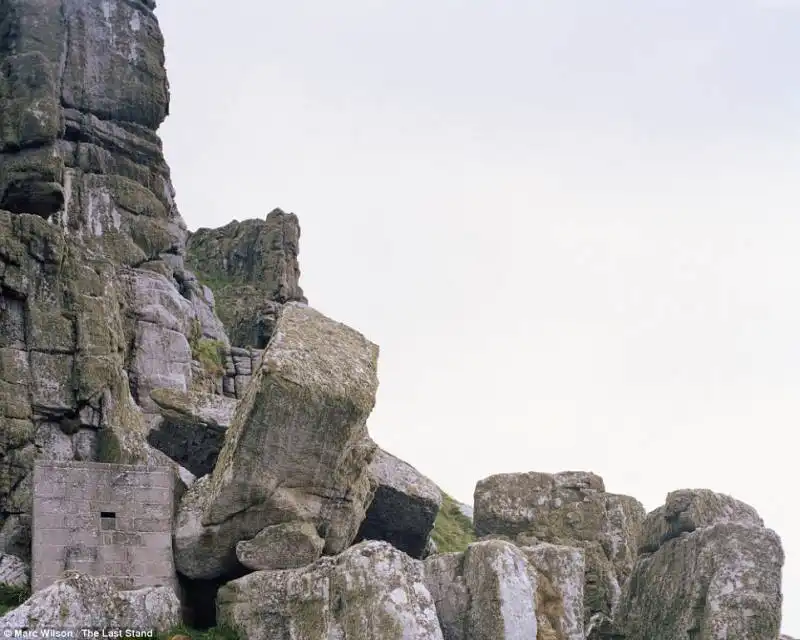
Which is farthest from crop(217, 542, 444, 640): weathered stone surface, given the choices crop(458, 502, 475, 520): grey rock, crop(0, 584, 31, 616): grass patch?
crop(458, 502, 475, 520): grey rock

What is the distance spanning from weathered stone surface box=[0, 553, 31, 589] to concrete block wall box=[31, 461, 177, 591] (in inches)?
25.3

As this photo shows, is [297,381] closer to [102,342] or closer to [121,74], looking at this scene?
[102,342]

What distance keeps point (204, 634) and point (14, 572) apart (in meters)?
3.49

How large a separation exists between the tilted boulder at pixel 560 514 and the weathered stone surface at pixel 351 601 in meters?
6.76

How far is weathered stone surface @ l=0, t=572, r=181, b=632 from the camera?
674 inches

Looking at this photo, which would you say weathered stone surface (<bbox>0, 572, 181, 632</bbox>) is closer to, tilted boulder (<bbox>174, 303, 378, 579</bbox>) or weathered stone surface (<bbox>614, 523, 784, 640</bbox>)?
tilted boulder (<bbox>174, 303, 378, 579</bbox>)

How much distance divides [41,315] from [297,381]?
7683mm

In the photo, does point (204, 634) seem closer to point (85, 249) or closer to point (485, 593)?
point (485, 593)

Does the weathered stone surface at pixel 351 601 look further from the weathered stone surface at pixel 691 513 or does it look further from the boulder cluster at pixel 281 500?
the weathered stone surface at pixel 691 513

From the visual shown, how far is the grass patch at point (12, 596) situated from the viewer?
65.2 feet

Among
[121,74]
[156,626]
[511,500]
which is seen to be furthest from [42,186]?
[156,626]

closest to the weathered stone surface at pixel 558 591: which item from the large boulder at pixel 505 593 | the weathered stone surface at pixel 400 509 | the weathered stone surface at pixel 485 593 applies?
the large boulder at pixel 505 593

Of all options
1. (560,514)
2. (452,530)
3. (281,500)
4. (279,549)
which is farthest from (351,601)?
(452,530)
